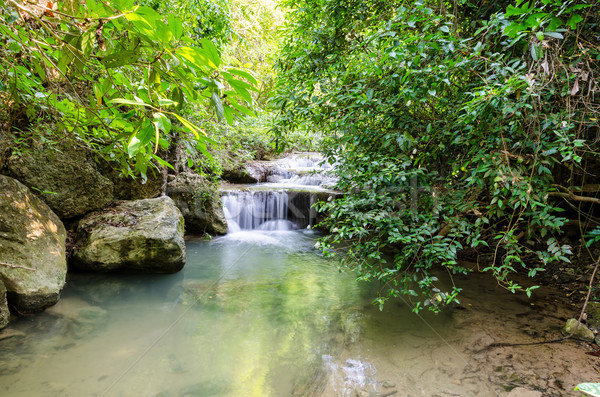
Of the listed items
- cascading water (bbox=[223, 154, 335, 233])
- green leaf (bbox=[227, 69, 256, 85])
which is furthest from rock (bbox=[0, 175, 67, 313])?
cascading water (bbox=[223, 154, 335, 233])

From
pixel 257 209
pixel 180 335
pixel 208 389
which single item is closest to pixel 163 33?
pixel 208 389

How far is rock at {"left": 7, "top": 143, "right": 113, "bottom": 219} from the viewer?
4.25m

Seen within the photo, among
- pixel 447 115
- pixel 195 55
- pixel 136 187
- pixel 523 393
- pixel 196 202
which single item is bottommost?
pixel 523 393

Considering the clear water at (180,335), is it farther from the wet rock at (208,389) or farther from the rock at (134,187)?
the rock at (134,187)

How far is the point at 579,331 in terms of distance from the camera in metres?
2.76

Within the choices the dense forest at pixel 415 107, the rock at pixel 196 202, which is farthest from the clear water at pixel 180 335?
the rock at pixel 196 202

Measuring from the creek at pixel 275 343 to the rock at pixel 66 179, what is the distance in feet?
4.33

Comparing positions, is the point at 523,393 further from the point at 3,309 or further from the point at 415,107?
the point at 3,309

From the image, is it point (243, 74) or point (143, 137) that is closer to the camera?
point (143, 137)

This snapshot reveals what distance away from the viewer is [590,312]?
2.95m

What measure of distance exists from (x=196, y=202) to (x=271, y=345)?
4744 millimetres

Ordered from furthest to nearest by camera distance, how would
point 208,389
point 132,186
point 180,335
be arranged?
point 132,186 < point 180,335 < point 208,389

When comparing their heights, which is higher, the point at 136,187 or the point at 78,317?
the point at 136,187

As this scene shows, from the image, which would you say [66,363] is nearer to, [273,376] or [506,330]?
[273,376]
